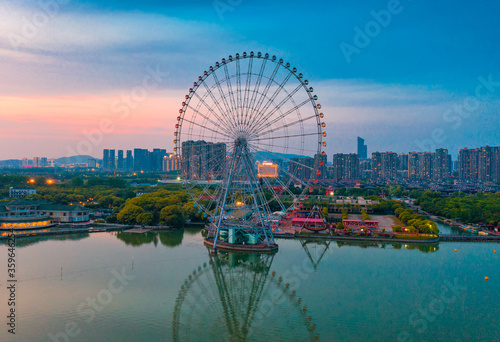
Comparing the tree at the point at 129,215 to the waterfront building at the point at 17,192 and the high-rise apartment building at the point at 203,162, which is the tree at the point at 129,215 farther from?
the waterfront building at the point at 17,192

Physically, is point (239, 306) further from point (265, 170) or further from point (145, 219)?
point (265, 170)

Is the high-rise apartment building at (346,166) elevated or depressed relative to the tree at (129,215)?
elevated

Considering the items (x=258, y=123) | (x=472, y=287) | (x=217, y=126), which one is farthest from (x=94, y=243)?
(x=472, y=287)

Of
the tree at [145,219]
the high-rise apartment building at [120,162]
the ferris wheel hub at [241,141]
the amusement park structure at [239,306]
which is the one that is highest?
the ferris wheel hub at [241,141]

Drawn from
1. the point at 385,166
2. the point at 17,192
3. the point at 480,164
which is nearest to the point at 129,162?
the point at 385,166

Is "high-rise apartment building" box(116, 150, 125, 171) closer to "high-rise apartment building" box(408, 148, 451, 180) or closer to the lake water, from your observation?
"high-rise apartment building" box(408, 148, 451, 180)

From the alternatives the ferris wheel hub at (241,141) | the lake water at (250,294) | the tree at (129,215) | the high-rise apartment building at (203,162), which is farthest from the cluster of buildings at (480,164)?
the ferris wheel hub at (241,141)

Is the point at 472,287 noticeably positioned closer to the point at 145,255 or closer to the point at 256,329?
the point at 256,329
